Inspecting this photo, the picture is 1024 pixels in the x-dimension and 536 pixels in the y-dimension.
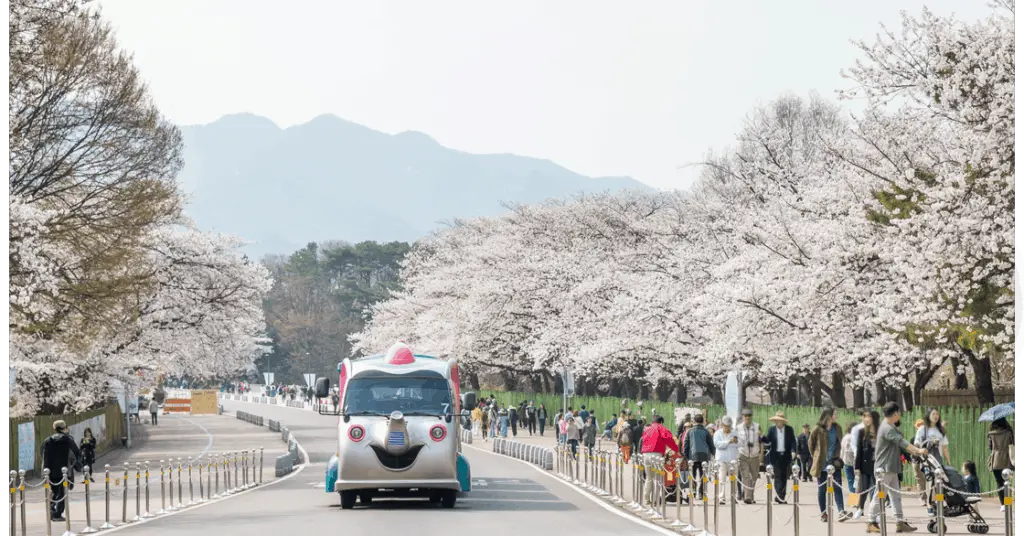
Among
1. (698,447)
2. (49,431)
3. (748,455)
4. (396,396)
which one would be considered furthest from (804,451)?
(49,431)

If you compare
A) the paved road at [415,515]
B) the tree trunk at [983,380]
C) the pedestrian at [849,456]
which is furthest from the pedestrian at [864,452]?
the tree trunk at [983,380]

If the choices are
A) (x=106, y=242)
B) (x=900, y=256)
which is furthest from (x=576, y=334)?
(x=900, y=256)

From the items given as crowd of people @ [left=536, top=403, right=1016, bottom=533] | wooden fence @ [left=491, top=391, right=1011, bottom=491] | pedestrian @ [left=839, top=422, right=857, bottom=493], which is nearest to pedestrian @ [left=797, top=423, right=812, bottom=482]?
wooden fence @ [left=491, top=391, right=1011, bottom=491]

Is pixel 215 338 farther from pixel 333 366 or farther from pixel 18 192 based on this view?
pixel 333 366

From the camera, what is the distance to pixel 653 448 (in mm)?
24406

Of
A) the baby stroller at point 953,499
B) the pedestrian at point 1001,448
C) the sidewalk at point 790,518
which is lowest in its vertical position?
the sidewalk at point 790,518

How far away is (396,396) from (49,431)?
18351mm

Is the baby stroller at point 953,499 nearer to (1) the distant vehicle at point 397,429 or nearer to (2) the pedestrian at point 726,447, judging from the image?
(2) the pedestrian at point 726,447

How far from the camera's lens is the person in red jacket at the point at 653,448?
2403 cm

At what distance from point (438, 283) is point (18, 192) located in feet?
173

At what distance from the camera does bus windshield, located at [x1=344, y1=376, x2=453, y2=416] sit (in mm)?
23594

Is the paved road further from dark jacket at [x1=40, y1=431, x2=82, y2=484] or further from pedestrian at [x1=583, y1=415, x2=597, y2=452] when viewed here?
pedestrian at [x1=583, y1=415, x2=597, y2=452]

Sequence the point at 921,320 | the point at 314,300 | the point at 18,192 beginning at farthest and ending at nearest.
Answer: the point at 314,300 → the point at 18,192 → the point at 921,320

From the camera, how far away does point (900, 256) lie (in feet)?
87.9
